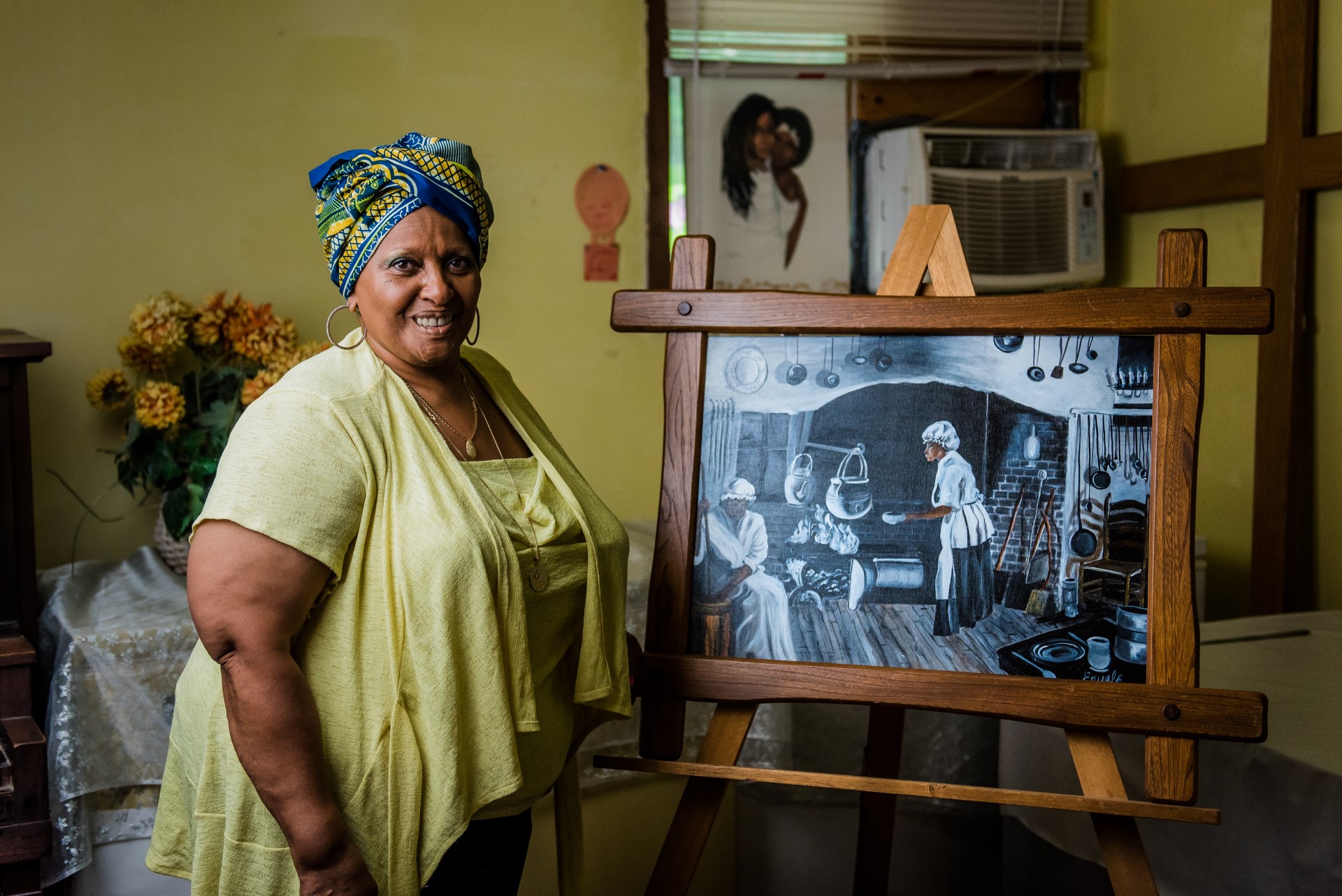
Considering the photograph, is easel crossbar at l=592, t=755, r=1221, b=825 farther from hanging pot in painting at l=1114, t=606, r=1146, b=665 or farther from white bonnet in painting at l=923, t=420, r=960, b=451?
white bonnet in painting at l=923, t=420, r=960, b=451

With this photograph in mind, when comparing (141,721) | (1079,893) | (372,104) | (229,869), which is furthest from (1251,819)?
(372,104)

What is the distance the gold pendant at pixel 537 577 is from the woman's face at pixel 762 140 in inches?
62.1

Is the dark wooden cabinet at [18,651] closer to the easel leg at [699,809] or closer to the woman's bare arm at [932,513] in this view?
the easel leg at [699,809]

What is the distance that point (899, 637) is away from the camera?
4.74ft

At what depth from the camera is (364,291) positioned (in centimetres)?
123

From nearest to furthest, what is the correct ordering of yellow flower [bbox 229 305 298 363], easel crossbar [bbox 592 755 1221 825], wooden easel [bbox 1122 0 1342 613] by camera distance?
easel crossbar [bbox 592 755 1221 825]
yellow flower [bbox 229 305 298 363]
wooden easel [bbox 1122 0 1342 613]

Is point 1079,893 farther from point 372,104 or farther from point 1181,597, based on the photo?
point 372,104

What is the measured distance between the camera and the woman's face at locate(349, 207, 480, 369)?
1.21m

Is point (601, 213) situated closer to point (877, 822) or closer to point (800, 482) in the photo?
point (800, 482)

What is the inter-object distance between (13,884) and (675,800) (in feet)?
3.83

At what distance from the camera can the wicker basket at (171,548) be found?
1.96 metres

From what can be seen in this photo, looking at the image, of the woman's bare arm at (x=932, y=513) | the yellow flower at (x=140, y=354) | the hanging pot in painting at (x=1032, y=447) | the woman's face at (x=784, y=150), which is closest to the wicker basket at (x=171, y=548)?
the yellow flower at (x=140, y=354)

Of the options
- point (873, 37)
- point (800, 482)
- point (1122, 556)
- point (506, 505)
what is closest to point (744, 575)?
point (800, 482)

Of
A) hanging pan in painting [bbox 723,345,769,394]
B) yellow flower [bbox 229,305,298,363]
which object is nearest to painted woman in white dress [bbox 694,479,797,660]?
hanging pan in painting [bbox 723,345,769,394]
